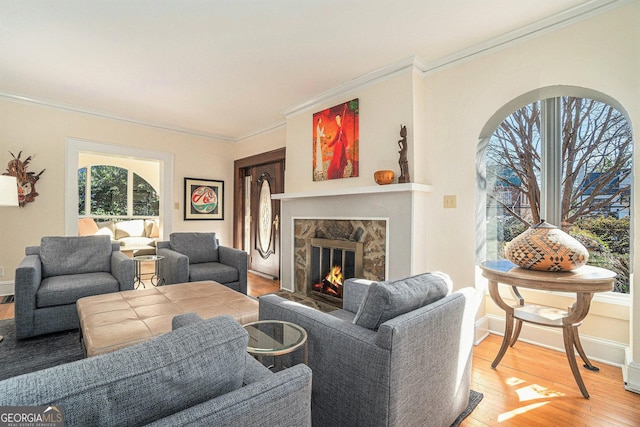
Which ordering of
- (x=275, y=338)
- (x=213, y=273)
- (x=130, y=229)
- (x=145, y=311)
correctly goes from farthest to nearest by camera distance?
(x=130, y=229)
(x=213, y=273)
(x=145, y=311)
(x=275, y=338)

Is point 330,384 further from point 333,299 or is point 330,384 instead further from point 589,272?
point 333,299

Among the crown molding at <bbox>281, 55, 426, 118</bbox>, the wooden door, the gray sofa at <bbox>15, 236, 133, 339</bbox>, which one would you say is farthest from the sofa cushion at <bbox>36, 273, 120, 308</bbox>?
the crown molding at <bbox>281, 55, 426, 118</bbox>

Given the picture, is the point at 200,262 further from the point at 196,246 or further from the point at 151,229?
the point at 151,229

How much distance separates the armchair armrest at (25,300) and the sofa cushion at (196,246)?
4.85ft

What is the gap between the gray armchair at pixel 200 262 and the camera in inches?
136

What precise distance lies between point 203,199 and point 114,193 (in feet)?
11.3

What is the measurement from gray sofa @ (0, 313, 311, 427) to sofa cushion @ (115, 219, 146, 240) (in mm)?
7350

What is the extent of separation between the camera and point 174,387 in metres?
0.69

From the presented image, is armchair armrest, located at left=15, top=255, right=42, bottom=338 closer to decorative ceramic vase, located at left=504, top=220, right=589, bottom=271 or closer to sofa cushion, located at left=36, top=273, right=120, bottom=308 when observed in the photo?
sofa cushion, located at left=36, top=273, right=120, bottom=308

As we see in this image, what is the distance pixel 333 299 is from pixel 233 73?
267 centimetres

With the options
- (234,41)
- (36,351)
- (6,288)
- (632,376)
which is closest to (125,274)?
(36,351)

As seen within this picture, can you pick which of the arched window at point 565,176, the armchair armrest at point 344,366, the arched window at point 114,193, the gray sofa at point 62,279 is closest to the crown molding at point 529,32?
the arched window at point 565,176

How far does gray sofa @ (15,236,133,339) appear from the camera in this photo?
252 cm

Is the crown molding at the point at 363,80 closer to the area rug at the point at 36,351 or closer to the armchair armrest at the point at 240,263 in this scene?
the armchair armrest at the point at 240,263
